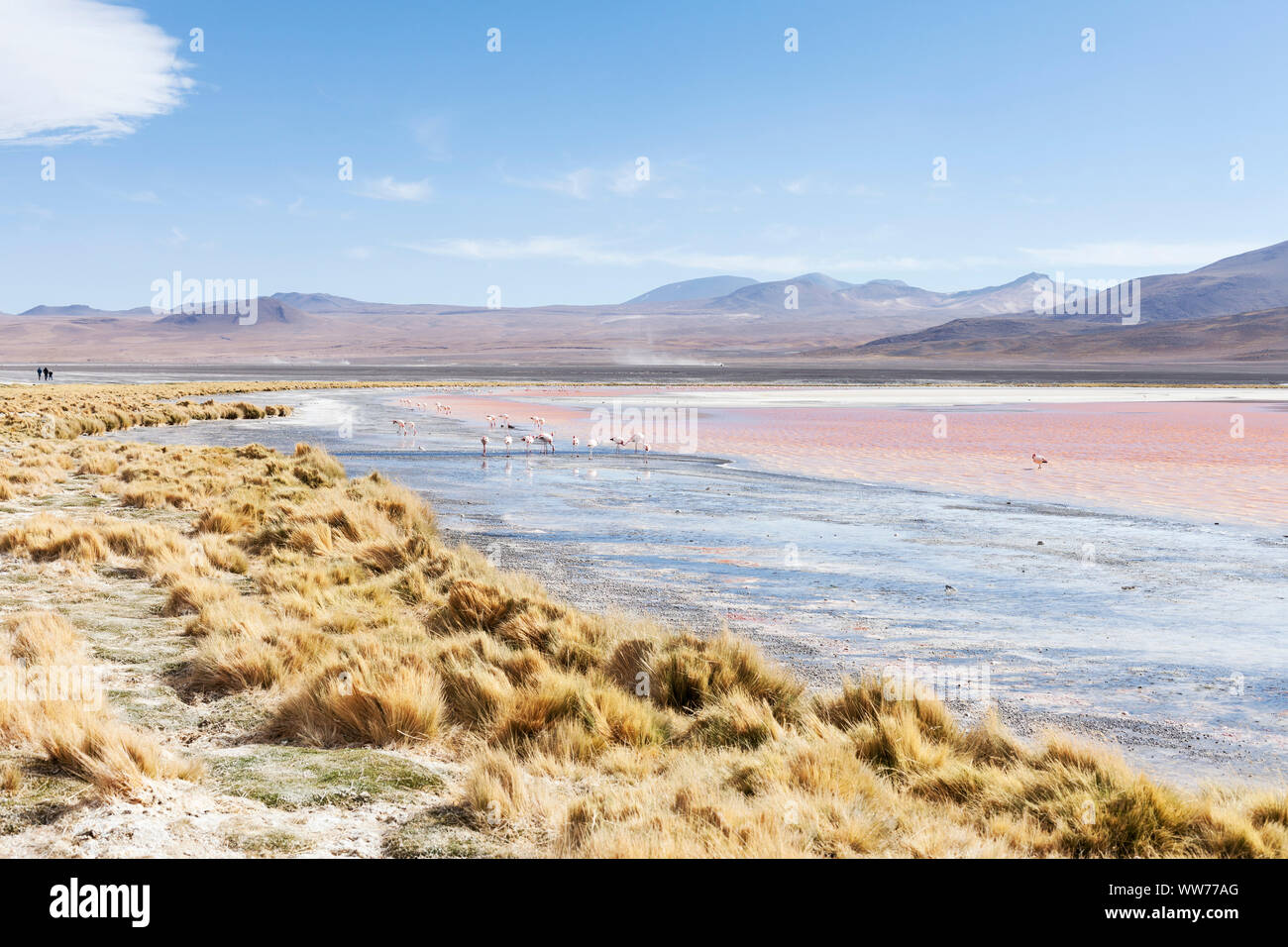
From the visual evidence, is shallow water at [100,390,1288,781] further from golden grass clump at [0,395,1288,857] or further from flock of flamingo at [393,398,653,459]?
flock of flamingo at [393,398,653,459]

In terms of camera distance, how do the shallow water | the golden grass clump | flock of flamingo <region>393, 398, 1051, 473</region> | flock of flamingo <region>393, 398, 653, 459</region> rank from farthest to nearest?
flock of flamingo <region>393, 398, 653, 459</region>, flock of flamingo <region>393, 398, 1051, 473</region>, the shallow water, the golden grass clump

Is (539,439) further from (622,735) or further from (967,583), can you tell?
(622,735)

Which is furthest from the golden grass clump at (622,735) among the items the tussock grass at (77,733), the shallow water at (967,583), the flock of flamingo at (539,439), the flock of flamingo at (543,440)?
the flock of flamingo at (539,439)

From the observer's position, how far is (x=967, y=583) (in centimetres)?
943

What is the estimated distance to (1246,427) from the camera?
92.8 ft

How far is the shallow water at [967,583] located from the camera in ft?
20.1

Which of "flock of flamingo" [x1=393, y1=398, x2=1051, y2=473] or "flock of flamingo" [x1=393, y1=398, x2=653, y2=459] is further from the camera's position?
"flock of flamingo" [x1=393, y1=398, x2=653, y2=459]

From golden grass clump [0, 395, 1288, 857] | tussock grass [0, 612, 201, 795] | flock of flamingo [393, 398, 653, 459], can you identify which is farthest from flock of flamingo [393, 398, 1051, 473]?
tussock grass [0, 612, 201, 795]

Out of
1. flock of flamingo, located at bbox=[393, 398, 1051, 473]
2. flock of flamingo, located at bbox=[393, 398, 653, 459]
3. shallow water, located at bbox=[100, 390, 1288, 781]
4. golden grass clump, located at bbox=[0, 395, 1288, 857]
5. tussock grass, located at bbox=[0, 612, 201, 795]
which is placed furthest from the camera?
flock of flamingo, located at bbox=[393, 398, 653, 459]

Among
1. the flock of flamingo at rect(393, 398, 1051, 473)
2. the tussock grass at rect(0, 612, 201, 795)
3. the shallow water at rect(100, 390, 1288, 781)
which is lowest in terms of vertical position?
the shallow water at rect(100, 390, 1288, 781)

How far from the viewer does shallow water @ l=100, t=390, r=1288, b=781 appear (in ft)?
20.1
